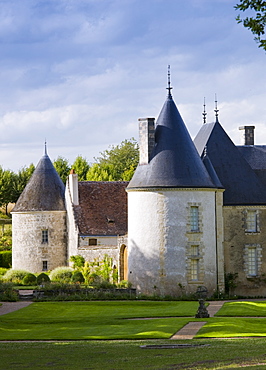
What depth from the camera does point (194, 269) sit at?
36.0m

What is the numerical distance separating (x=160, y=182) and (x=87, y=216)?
13.0 metres

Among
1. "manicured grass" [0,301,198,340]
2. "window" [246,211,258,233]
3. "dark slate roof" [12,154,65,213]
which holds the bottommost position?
"manicured grass" [0,301,198,340]

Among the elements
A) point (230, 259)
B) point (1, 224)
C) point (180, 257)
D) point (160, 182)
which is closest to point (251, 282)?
point (230, 259)

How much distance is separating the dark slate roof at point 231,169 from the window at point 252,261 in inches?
95.3

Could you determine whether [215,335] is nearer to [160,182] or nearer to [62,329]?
[62,329]

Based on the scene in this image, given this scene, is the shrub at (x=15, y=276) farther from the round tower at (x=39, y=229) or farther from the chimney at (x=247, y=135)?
the chimney at (x=247, y=135)

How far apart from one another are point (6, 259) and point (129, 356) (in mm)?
38536

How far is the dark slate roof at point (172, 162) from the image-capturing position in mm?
35875

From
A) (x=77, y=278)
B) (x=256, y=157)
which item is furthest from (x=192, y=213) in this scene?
(x=77, y=278)

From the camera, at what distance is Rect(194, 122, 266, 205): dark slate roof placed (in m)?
38.4

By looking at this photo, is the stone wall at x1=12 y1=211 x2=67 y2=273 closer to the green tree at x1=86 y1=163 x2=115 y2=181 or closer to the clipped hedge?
the clipped hedge

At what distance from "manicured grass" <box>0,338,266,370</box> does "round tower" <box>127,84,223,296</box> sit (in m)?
15.6

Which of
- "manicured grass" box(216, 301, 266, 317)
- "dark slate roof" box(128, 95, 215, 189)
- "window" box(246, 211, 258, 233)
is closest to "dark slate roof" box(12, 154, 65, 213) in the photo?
"dark slate roof" box(128, 95, 215, 189)

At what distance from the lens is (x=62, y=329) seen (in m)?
23.9
